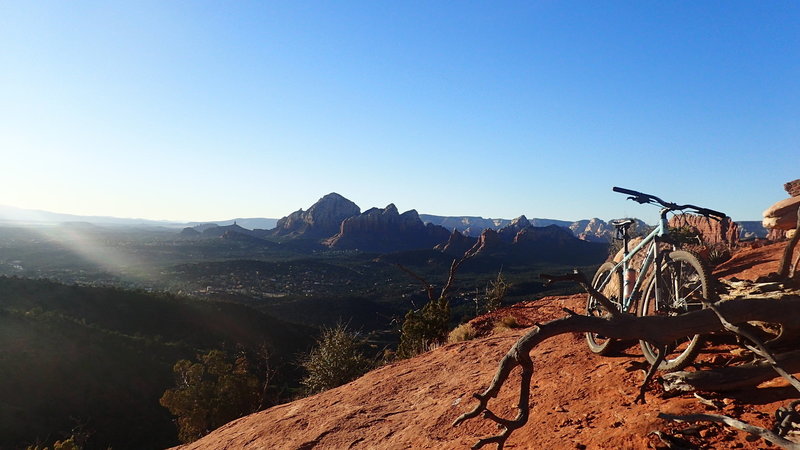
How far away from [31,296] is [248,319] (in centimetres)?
2305

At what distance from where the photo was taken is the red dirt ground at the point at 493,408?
3705mm

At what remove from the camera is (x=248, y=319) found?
52.8m

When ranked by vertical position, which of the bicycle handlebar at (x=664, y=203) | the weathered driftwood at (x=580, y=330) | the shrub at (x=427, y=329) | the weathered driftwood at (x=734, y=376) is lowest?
the shrub at (x=427, y=329)

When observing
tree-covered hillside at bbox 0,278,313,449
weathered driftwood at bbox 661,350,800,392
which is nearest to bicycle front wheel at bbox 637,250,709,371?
weathered driftwood at bbox 661,350,800,392

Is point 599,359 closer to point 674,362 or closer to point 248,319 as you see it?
point 674,362

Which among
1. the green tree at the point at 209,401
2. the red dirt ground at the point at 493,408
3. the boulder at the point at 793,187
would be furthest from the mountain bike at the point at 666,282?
the boulder at the point at 793,187

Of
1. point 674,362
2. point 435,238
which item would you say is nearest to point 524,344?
point 674,362

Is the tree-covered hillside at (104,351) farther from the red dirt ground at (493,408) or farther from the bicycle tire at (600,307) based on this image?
the bicycle tire at (600,307)

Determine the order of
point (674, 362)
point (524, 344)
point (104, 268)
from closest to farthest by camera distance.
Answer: point (524, 344), point (674, 362), point (104, 268)

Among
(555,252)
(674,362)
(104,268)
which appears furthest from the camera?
(555,252)

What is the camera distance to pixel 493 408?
552 cm

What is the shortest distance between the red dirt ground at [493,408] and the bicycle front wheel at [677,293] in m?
0.35

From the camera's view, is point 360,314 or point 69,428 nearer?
point 69,428

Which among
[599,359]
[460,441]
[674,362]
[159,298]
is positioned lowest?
[159,298]
